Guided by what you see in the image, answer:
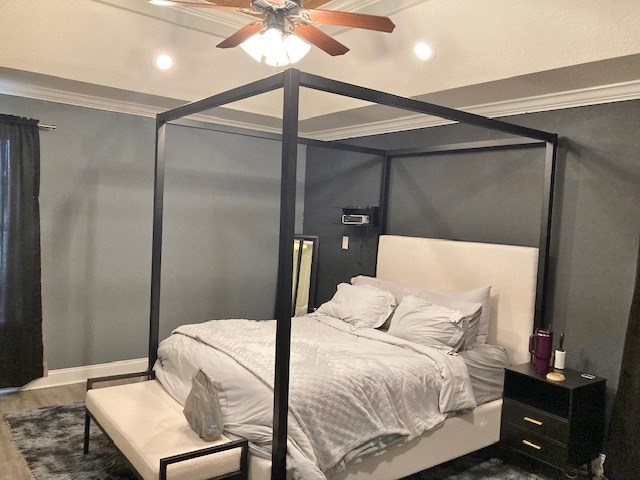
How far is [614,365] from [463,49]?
7.00 feet

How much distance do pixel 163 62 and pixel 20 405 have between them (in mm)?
2711

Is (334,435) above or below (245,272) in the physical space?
below

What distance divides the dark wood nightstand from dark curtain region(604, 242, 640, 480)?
0.32 ft

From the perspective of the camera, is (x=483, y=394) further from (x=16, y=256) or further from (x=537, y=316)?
(x=16, y=256)

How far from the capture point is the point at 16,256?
4020mm

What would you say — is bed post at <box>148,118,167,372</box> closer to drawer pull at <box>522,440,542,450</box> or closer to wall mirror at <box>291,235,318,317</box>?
wall mirror at <box>291,235,318,317</box>

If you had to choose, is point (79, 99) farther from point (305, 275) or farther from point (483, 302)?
point (483, 302)

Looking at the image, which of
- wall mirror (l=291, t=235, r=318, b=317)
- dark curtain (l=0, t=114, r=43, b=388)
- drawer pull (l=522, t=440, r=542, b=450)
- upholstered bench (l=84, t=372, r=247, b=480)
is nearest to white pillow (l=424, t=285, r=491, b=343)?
drawer pull (l=522, t=440, r=542, b=450)

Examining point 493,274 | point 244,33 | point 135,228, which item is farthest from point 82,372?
point 493,274

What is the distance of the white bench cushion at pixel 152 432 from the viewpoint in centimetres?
229

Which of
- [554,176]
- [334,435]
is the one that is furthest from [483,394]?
[554,176]

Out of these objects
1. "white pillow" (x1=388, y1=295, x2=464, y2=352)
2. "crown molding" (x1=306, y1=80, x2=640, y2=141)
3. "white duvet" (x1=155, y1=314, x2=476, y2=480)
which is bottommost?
"white duvet" (x1=155, y1=314, x2=476, y2=480)

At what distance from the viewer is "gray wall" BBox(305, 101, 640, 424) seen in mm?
3207

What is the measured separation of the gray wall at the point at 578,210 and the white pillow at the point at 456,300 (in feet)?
1.69
